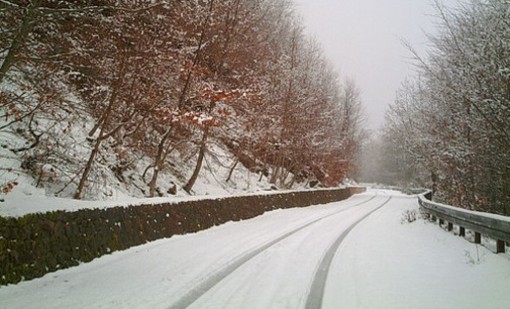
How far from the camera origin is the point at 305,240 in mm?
11969

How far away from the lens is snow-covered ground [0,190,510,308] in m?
6.05

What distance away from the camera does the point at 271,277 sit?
24.7ft

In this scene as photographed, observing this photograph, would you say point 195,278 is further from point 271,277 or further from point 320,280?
point 320,280

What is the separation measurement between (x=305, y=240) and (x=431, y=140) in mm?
11295

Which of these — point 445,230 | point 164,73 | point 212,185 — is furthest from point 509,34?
point 212,185

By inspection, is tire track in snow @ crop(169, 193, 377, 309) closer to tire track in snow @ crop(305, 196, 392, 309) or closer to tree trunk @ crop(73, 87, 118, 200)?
tire track in snow @ crop(305, 196, 392, 309)

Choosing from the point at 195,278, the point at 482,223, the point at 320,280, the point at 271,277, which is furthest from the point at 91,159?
the point at 482,223

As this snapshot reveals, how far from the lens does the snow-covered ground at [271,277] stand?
605 cm

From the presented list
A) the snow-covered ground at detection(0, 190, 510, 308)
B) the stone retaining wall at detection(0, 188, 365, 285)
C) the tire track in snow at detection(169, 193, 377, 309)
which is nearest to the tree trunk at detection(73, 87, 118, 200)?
the stone retaining wall at detection(0, 188, 365, 285)

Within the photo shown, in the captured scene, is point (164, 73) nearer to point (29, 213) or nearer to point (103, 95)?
point (103, 95)

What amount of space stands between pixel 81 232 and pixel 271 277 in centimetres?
397

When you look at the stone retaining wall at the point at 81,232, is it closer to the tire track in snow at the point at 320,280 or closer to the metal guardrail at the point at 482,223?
the tire track in snow at the point at 320,280

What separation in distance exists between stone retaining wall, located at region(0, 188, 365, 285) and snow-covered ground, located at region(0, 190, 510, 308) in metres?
0.24

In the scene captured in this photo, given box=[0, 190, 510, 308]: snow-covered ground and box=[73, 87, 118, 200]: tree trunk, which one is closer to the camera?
box=[0, 190, 510, 308]: snow-covered ground
